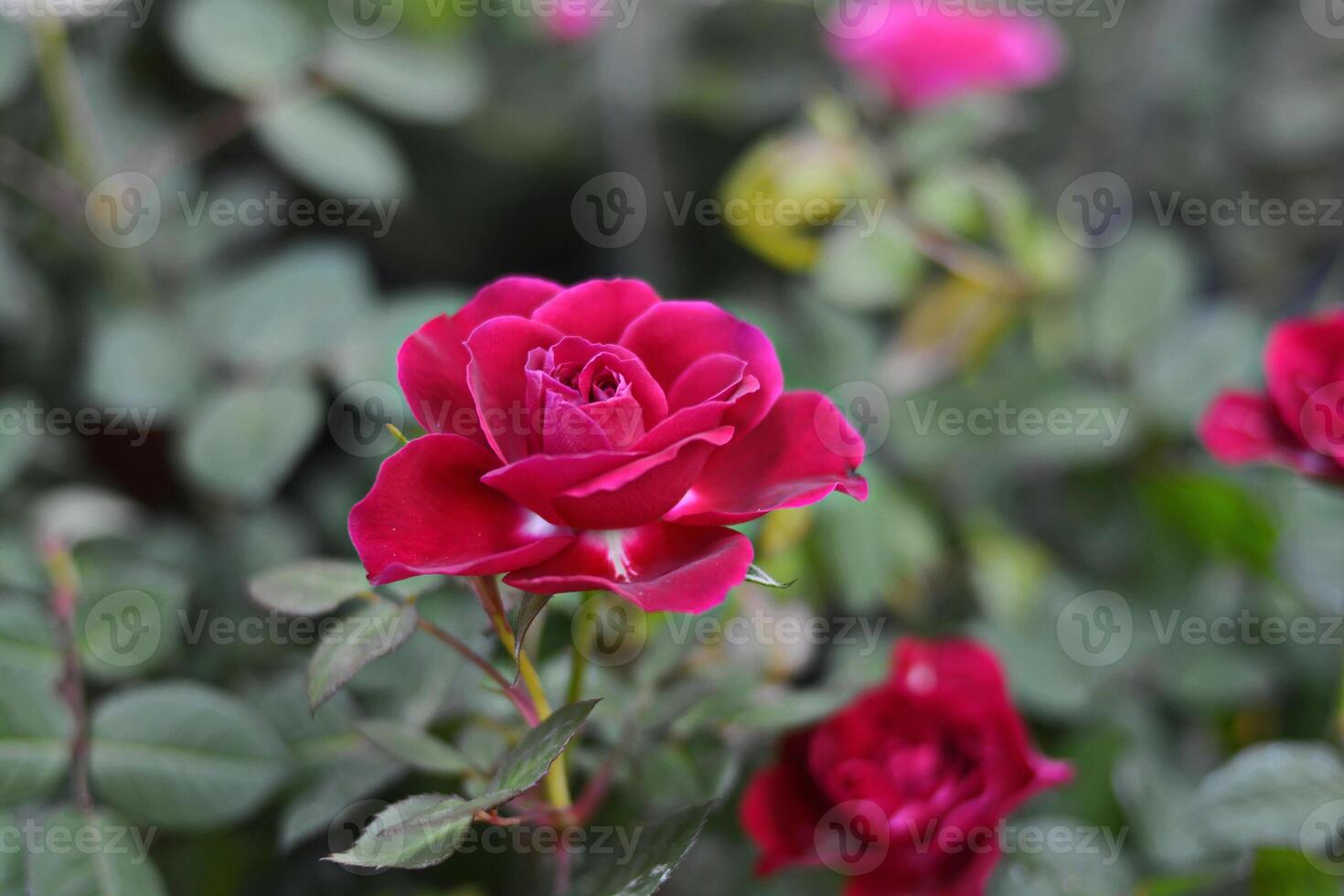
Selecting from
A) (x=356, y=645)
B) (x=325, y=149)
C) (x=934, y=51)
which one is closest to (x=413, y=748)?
(x=356, y=645)

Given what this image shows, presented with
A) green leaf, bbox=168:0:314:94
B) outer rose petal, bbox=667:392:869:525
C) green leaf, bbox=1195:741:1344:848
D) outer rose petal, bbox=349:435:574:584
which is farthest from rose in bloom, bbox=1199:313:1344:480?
green leaf, bbox=168:0:314:94

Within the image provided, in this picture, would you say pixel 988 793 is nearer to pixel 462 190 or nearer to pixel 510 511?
pixel 510 511

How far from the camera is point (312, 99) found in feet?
2.86

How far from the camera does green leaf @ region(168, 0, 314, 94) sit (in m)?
0.83

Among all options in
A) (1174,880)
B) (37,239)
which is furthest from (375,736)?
(37,239)

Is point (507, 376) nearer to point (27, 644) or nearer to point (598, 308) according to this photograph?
point (598, 308)

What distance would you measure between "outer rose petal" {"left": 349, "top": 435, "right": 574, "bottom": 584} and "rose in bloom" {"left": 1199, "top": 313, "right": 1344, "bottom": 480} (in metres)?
0.38

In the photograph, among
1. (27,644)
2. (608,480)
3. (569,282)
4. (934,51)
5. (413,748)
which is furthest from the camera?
(569,282)

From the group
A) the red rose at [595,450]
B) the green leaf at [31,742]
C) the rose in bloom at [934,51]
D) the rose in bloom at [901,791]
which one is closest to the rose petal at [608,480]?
the red rose at [595,450]

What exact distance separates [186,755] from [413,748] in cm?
16

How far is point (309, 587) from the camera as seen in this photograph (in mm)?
431

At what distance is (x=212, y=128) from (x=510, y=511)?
66cm

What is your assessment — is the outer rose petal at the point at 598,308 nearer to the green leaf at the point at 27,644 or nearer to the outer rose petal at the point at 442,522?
the outer rose petal at the point at 442,522

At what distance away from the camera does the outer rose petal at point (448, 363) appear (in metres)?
0.39
